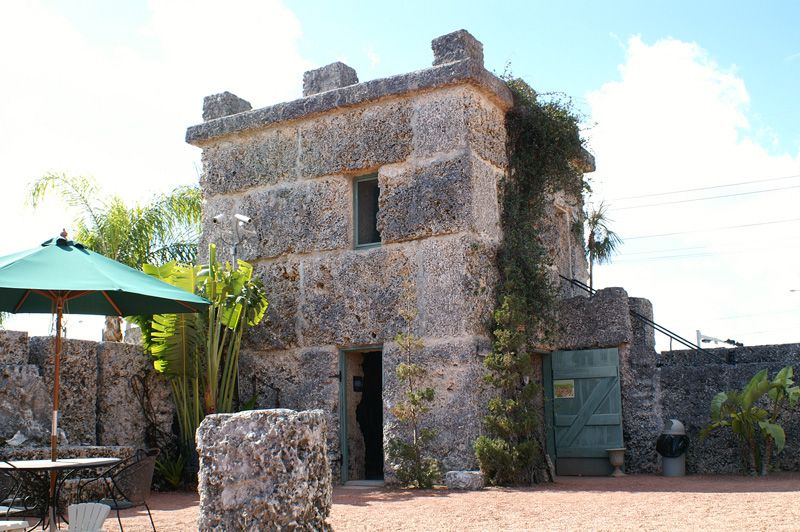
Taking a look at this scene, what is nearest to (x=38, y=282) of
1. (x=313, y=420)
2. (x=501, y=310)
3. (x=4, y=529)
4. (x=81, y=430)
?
(x=4, y=529)

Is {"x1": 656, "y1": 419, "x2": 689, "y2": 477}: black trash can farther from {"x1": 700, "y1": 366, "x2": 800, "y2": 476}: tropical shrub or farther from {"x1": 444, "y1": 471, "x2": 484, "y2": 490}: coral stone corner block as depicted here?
{"x1": 444, "y1": 471, "x2": 484, "y2": 490}: coral stone corner block

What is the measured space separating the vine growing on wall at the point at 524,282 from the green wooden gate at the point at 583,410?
0.34m

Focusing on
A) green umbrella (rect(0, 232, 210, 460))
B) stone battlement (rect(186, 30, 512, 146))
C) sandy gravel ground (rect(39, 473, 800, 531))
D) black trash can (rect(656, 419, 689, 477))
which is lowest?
sandy gravel ground (rect(39, 473, 800, 531))

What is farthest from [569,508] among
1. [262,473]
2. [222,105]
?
[222,105]

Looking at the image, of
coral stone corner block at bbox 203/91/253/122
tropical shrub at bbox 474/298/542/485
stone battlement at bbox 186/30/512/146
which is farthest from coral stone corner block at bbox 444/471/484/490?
coral stone corner block at bbox 203/91/253/122

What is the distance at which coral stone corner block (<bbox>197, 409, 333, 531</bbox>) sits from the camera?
18.4ft

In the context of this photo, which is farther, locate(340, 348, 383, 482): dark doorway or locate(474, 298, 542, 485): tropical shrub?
locate(340, 348, 383, 482): dark doorway

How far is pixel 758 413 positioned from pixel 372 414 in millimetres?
5304

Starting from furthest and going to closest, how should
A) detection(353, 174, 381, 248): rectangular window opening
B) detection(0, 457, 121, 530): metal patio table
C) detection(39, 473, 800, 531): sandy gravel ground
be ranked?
detection(353, 174, 381, 248): rectangular window opening, detection(39, 473, 800, 531): sandy gravel ground, detection(0, 457, 121, 530): metal patio table

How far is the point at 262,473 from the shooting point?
5.66 meters

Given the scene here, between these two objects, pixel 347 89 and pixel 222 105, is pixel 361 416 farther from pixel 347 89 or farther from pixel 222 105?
pixel 222 105

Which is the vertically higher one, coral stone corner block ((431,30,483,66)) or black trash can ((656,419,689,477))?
coral stone corner block ((431,30,483,66))

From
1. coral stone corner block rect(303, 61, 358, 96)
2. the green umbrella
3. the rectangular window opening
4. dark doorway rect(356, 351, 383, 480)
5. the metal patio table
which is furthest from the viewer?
dark doorway rect(356, 351, 383, 480)

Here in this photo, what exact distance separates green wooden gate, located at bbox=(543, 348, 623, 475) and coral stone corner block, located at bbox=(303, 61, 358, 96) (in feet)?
15.5
